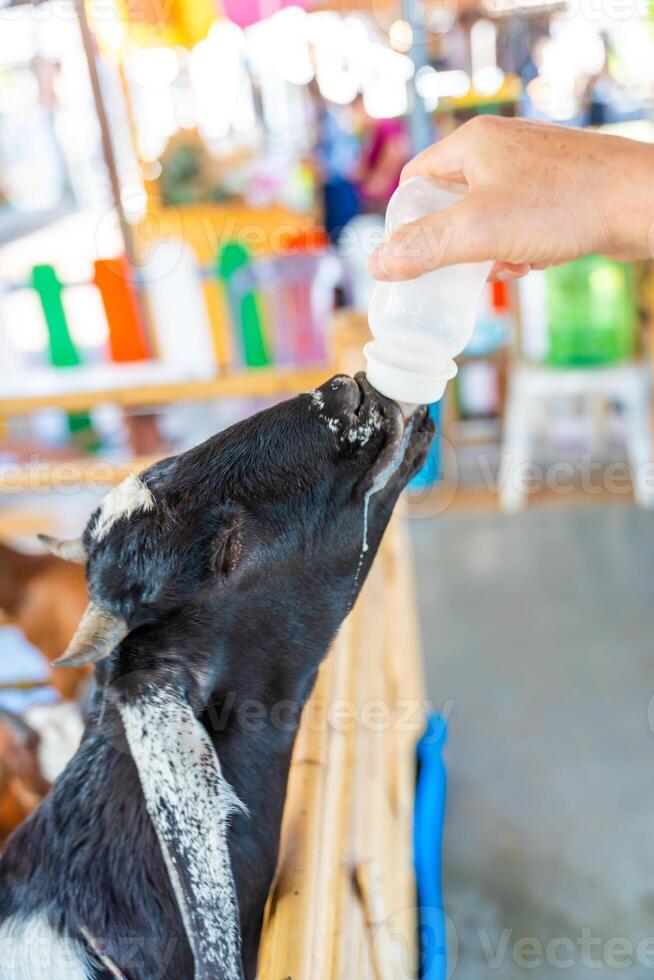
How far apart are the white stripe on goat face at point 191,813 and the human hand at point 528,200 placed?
1.71 feet

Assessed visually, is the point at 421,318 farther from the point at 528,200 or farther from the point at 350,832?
the point at 350,832

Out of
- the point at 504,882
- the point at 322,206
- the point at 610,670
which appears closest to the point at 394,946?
the point at 504,882

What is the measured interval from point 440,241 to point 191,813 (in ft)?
2.06

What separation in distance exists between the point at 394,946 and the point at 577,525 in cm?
254

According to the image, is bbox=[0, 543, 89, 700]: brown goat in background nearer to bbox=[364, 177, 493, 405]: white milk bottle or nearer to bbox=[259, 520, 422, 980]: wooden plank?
bbox=[259, 520, 422, 980]: wooden plank

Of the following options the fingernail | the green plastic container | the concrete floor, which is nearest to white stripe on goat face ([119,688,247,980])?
the fingernail

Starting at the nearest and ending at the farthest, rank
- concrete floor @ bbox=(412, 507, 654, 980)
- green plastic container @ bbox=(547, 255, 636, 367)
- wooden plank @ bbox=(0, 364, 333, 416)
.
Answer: concrete floor @ bbox=(412, 507, 654, 980) < wooden plank @ bbox=(0, 364, 333, 416) < green plastic container @ bbox=(547, 255, 636, 367)

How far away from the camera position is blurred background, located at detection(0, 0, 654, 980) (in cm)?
199

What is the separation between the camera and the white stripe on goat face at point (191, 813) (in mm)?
791

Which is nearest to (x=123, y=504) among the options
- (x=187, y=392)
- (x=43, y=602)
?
(x=43, y=602)

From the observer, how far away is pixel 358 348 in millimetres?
1767

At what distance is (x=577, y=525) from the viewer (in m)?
3.60

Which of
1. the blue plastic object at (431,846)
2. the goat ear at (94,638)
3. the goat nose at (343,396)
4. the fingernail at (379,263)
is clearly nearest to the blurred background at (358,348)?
the blue plastic object at (431,846)

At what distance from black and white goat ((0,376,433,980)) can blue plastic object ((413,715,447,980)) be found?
79cm
